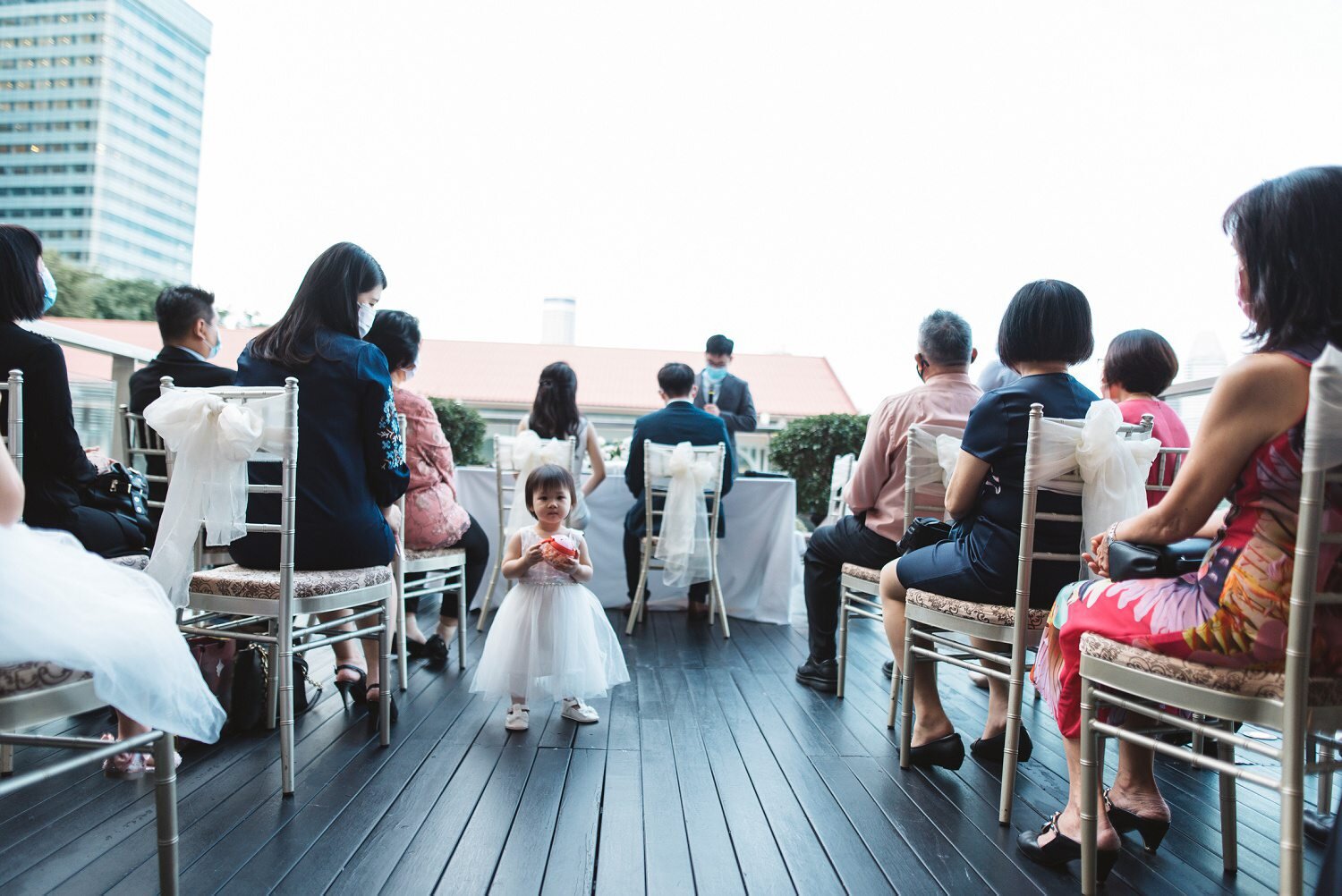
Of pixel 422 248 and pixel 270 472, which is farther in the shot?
pixel 422 248

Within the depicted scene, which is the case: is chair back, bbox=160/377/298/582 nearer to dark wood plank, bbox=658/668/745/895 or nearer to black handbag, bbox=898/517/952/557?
dark wood plank, bbox=658/668/745/895

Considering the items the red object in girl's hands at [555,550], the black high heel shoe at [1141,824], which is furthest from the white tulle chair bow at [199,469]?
the black high heel shoe at [1141,824]

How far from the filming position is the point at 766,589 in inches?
183

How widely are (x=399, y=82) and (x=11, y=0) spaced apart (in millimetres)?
35446

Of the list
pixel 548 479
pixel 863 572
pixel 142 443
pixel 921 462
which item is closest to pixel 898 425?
pixel 921 462

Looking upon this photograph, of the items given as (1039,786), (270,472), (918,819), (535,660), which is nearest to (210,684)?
(270,472)

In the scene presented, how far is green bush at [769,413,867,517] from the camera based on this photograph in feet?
24.8

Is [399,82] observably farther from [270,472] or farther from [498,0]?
[270,472]

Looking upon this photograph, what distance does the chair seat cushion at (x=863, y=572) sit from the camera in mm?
2783

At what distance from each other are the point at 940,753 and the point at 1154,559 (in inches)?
43.1

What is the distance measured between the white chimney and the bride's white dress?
671 inches

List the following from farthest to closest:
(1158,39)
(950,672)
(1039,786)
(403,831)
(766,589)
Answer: (1158,39)
(766,589)
(950,672)
(1039,786)
(403,831)

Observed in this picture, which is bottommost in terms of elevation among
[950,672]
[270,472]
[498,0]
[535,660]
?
[950,672]

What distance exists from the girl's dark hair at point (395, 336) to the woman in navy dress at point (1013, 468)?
2.11 m
